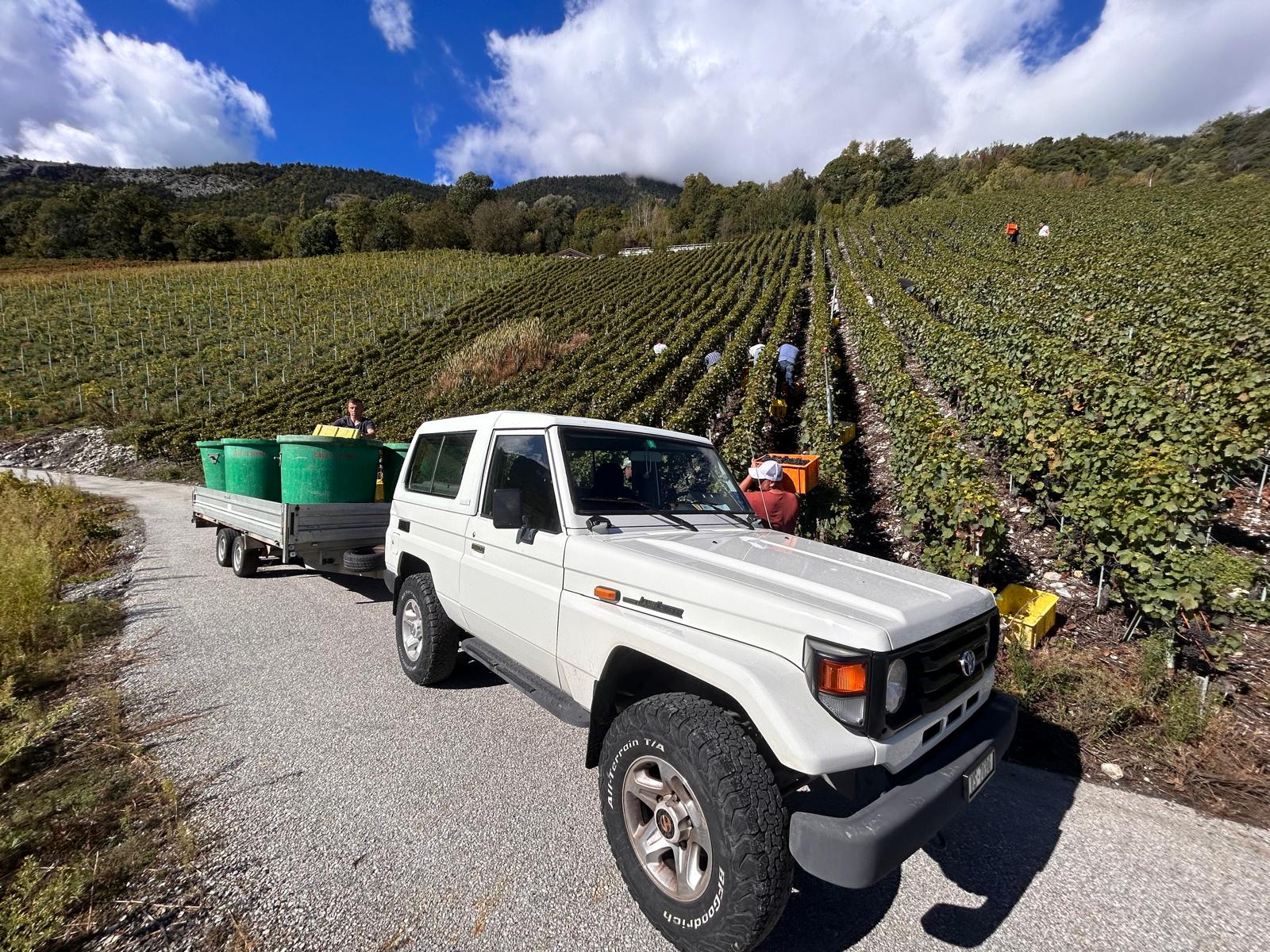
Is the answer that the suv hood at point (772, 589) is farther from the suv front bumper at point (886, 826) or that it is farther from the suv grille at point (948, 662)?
the suv front bumper at point (886, 826)

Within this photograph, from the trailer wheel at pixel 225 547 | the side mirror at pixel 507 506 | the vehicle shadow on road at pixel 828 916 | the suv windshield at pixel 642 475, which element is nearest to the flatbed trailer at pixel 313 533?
the trailer wheel at pixel 225 547

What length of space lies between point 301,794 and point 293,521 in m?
3.14

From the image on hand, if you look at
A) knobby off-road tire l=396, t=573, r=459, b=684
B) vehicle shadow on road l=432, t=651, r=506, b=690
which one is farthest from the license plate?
knobby off-road tire l=396, t=573, r=459, b=684

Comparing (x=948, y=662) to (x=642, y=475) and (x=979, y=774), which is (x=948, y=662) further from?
(x=642, y=475)

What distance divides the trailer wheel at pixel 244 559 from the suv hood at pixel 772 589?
5.73m

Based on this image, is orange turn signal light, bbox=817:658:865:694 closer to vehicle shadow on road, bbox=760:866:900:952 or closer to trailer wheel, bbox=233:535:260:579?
vehicle shadow on road, bbox=760:866:900:952

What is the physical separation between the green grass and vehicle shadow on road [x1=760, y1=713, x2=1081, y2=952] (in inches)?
106

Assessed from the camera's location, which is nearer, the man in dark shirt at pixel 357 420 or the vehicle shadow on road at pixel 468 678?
the vehicle shadow on road at pixel 468 678

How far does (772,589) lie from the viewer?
226 centimetres

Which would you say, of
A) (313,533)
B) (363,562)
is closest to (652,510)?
(363,562)

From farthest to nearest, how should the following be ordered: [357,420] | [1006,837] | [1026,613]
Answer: [357,420] < [1026,613] < [1006,837]

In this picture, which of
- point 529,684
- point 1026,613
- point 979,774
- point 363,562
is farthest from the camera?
point 363,562

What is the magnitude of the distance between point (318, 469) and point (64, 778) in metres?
3.26

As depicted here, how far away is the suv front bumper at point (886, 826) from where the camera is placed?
1.78 m
